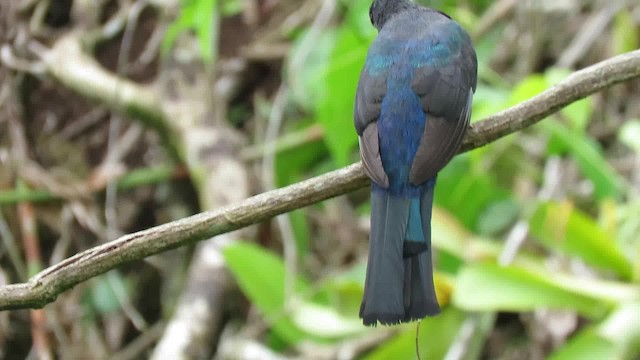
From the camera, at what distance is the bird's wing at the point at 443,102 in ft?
6.47

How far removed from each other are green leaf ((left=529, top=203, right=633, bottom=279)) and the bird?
2.01ft

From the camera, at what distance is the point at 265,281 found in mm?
2887

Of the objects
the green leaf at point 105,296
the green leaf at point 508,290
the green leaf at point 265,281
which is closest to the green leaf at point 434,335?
the green leaf at point 508,290

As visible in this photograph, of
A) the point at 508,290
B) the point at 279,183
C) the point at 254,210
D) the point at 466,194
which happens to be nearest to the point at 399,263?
the point at 254,210

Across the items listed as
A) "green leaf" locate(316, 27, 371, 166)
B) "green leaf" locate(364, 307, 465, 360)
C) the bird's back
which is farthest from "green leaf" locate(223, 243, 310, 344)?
the bird's back

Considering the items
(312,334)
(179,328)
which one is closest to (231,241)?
(179,328)

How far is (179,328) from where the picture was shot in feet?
9.81

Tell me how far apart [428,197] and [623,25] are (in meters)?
2.08

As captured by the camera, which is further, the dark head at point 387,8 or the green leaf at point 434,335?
the green leaf at point 434,335

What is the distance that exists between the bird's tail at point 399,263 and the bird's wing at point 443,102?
0.07 metres

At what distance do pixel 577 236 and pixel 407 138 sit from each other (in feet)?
2.76

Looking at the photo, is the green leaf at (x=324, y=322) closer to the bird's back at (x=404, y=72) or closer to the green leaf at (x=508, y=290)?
the green leaf at (x=508, y=290)

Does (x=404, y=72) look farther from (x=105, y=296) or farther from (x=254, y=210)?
(x=105, y=296)

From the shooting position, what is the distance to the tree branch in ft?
5.49
